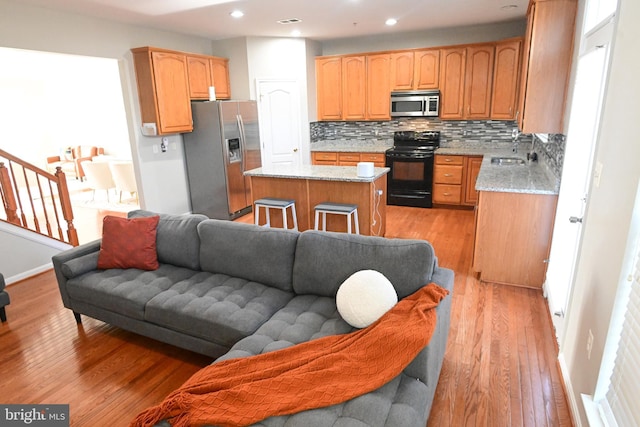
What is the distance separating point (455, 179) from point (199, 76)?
3.97 m

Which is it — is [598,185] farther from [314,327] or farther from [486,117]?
[486,117]

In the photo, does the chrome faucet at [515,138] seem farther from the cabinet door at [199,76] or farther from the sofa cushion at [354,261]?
the cabinet door at [199,76]

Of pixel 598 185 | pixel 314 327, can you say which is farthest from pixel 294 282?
pixel 598 185

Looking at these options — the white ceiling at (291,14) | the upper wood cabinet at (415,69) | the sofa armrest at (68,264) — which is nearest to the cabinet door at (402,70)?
the upper wood cabinet at (415,69)

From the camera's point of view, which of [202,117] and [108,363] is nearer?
[108,363]

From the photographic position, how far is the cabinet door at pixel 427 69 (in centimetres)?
552

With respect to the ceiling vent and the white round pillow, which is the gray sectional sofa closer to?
the white round pillow

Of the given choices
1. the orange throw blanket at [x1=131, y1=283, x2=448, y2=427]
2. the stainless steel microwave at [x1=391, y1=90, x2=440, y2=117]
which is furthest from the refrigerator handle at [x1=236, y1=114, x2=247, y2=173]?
the orange throw blanket at [x1=131, y1=283, x2=448, y2=427]

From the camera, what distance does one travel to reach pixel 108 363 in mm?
2469

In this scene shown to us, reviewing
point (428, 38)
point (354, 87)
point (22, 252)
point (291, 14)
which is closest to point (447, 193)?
point (354, 87)

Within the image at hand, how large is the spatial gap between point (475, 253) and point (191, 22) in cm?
418

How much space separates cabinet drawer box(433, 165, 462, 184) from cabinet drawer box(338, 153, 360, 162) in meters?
1.22

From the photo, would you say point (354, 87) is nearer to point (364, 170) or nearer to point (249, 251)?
point (364, 170)

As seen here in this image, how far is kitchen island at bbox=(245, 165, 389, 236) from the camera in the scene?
156 inches
